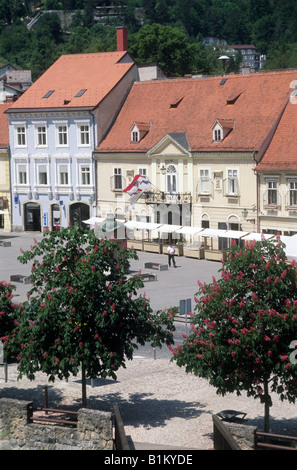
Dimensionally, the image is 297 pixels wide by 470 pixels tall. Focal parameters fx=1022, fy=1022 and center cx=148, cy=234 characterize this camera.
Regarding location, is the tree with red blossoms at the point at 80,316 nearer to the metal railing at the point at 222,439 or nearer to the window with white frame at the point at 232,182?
the metal railing at the point at 222,439

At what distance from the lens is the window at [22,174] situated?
71812 millimetres

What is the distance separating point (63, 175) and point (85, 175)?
1976 mm

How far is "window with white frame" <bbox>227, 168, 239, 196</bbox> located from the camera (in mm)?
59562

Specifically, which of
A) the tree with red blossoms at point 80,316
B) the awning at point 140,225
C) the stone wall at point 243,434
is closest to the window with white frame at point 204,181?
the awning at point 140,225

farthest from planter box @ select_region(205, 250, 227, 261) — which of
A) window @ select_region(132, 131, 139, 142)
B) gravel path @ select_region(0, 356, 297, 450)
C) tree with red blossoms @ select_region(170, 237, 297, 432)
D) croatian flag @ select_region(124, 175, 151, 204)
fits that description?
tree with red blossoms @ select_region(170, 237, 297, 432)

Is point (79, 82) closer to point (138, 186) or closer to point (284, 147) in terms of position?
point (138, 186)

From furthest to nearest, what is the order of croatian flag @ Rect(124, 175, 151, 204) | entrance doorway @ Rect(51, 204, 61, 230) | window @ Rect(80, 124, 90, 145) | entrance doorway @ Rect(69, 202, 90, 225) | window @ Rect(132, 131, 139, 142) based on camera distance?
entrance doorway @ Rect(51, 204, 61, 230) < entrance doorway @ Rect(69, 202, 90, 225) < window @ Rect(80, 124, 90, 145) < window @ Rect(132, 131, 139, 142) < croatian flag @ Rect(124, 175, 151, 204)

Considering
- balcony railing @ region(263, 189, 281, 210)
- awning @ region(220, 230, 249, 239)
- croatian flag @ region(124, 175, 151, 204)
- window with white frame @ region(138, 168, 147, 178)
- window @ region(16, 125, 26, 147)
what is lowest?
awning @ region(220, 230, 249, 239)

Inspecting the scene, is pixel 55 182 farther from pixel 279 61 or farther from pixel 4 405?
pixel 279 61

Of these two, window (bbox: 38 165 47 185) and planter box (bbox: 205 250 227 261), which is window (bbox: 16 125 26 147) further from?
planter box (bbox: 205 250 227 261)

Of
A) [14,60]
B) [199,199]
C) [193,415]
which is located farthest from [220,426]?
[14,60]

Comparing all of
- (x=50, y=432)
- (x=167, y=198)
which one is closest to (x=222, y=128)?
(x=167, y=198)

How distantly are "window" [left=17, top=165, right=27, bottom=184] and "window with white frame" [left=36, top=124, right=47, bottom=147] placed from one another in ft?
7.46

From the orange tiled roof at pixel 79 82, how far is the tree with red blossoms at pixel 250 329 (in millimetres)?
42522
